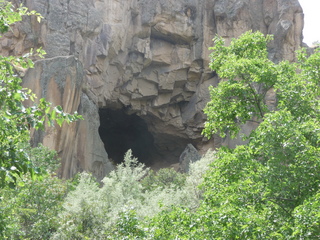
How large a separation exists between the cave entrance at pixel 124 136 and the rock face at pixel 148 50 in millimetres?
582

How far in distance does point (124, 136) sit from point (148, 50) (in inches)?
424

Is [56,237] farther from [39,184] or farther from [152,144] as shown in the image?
[152,144]

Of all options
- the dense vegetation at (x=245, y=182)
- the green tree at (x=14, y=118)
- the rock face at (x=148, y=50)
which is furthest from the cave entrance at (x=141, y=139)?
the green tree at (x=14, y=118)

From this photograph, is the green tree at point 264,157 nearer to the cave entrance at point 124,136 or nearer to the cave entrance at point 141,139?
the cave entrance at point 141,139

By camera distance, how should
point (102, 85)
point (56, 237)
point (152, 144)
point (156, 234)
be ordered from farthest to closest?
→ point (152, 144) < point (102, 85) < point (56, 237) < point (156, 234)

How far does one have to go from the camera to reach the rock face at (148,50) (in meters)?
33.0

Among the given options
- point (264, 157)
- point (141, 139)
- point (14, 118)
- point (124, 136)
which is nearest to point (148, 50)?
point (141, 139)

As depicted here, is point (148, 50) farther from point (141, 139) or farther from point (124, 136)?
point (124, 136)

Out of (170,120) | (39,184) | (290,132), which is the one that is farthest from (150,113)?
(290,132)

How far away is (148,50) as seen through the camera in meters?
37.9

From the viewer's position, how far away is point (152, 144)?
43.9 metres

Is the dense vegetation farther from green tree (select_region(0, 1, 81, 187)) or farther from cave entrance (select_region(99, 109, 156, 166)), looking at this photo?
cave entrance (select_region(99, 109, 156, 166))

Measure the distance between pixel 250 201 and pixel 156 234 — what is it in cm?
222

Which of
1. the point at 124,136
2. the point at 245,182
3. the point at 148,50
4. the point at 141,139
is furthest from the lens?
the point at 124,136
